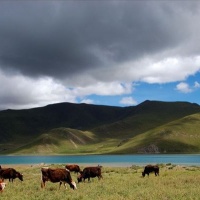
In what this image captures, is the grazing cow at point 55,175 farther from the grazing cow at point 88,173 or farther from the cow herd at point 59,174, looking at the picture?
the grazing cow at point 88,173

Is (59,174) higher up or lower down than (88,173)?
higher up

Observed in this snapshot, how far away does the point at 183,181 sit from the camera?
1329 inches

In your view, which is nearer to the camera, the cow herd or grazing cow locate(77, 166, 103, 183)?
the cow herd

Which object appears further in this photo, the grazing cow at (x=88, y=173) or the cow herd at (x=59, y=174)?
the grazing cow at (x=88, y=173)

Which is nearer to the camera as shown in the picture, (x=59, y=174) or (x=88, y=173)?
(x=59, y=174)

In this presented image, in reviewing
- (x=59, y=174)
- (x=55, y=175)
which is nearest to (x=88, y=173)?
(x=59, y=174)

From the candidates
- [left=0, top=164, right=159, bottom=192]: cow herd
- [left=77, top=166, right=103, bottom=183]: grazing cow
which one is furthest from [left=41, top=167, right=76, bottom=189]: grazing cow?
[left=77, top=166, right=103, bottom=183]: grazing cow

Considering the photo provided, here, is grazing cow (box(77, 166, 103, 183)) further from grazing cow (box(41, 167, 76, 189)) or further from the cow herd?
grazing cow (box(41, 167, 76, 189))

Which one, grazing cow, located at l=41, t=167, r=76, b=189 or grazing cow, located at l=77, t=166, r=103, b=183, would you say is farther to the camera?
grazing cow, located at l=77, t=166, r=103, b=183

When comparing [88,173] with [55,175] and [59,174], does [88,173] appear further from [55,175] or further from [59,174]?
[55,175]

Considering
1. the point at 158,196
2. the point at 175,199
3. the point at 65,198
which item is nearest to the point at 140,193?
the point at 158,196

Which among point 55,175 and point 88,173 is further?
point 88,173

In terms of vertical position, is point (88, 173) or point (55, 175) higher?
point (55, 175)

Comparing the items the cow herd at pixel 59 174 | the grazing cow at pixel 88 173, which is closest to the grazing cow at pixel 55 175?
the cow herd at pixel 59 174
